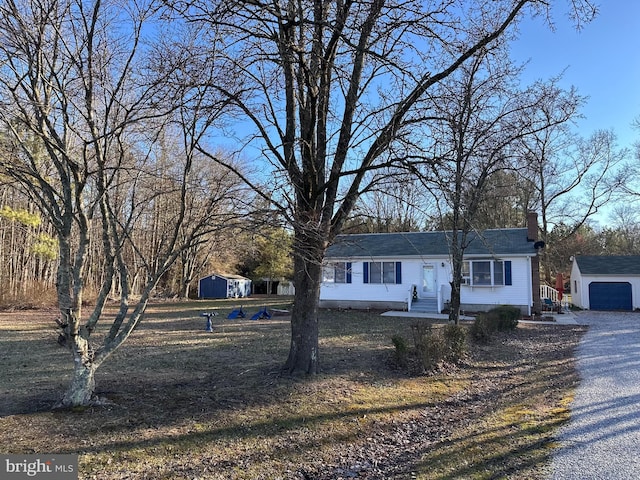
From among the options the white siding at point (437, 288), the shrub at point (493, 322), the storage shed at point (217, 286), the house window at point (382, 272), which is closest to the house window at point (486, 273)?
the white siding at point (437, 288)

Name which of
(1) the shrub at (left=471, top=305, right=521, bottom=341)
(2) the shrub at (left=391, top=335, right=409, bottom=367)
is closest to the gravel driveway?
(1) the shrub at (left=471, top=305, right=521, bottom=341)

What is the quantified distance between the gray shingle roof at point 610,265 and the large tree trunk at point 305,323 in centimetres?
2330

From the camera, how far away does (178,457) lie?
3.88 meters

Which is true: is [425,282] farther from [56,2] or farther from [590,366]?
[56,2]

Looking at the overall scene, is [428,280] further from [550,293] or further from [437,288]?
[550,293]

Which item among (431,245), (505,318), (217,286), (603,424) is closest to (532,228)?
(431,245)

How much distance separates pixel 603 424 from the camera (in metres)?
5.00

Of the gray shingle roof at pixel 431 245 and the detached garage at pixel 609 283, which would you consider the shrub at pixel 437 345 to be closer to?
the gray shingle roof at pixel 431 245

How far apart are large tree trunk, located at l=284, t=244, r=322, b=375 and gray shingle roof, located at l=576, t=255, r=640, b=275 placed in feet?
76.4

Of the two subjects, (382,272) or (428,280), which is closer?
(428,280)

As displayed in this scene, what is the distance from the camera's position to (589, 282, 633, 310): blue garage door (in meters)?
23.6

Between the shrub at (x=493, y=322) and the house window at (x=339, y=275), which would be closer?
the shrub at (x=493, y=322)

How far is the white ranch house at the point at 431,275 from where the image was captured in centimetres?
1816

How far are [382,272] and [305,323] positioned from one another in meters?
13.8
